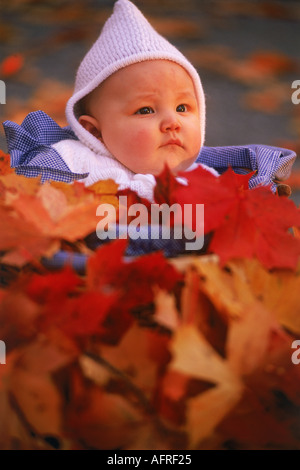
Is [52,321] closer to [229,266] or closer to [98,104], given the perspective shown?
[229,266]

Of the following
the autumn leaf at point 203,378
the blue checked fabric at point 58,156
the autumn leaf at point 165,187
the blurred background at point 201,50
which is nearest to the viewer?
the autumn leaf at point 203,378

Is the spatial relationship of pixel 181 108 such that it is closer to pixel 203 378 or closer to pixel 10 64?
pixel 10 64

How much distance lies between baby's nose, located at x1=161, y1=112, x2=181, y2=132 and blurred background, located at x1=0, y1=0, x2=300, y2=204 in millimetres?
311

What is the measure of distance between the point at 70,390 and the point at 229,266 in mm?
138

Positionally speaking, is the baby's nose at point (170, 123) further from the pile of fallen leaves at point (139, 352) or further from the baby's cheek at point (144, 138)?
the pile of fallen leaves at point (139, 352)

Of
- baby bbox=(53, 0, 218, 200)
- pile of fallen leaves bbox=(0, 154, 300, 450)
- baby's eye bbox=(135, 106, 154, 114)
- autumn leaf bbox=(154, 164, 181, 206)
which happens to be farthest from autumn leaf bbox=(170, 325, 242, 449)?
baby's eye bbox=(135, 106, 154, 114)

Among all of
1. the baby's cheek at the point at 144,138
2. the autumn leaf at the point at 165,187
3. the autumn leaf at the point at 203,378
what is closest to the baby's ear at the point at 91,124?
the baby's cheek at the point at 144,138

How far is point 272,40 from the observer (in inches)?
33.9

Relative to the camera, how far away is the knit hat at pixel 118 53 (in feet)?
2.15

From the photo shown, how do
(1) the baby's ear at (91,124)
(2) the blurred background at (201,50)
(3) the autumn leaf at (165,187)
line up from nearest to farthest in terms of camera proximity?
(3) the autumn leaf at (165,187) < (1) the baby's ear at (91,124) < (2) the blurred background at (201,50)

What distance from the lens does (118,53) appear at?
2.18ft

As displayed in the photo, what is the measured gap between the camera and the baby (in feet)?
1.96

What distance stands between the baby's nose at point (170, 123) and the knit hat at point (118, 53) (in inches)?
4.1

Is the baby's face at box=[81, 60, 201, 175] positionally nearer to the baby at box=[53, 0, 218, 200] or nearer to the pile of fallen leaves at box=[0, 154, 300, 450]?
the baby at box=[53, 0, 218, 200]
